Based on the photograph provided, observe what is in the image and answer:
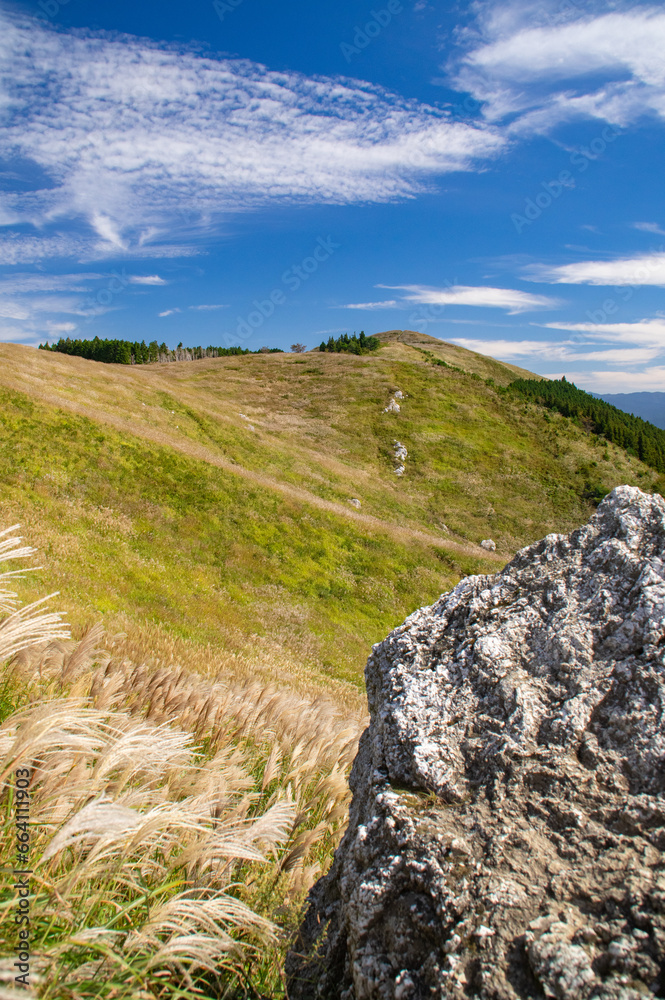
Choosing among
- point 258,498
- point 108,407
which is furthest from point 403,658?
point 108,407

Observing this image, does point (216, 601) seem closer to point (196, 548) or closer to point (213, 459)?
point (196, 548)

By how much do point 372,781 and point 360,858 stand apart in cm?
41

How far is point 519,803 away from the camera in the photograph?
2367mm

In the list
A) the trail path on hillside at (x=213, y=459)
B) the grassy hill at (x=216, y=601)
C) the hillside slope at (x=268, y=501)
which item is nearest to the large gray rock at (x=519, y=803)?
the grassy hill at (x=216, y=601)

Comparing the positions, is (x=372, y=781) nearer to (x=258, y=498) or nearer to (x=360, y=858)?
(x=360, y=858)

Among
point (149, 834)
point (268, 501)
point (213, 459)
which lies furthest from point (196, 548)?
point (149, 834)

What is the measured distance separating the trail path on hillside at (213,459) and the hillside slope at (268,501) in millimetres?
246

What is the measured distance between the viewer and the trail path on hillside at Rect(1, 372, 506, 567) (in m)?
33.4

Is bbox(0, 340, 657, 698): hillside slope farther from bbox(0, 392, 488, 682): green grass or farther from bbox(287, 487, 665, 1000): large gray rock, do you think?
bbox(287, 487, 665, 1000): large gray rock

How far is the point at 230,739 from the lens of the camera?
4.66 meters

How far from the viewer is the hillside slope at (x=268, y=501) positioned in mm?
20844

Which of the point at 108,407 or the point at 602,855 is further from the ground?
the point at 108,407

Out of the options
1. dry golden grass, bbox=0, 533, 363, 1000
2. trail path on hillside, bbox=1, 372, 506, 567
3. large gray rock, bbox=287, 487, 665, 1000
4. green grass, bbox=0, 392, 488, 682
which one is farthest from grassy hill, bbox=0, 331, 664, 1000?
large gray rock, bbox=287, 487, 665, 1000

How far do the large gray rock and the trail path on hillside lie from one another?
33144 mm
